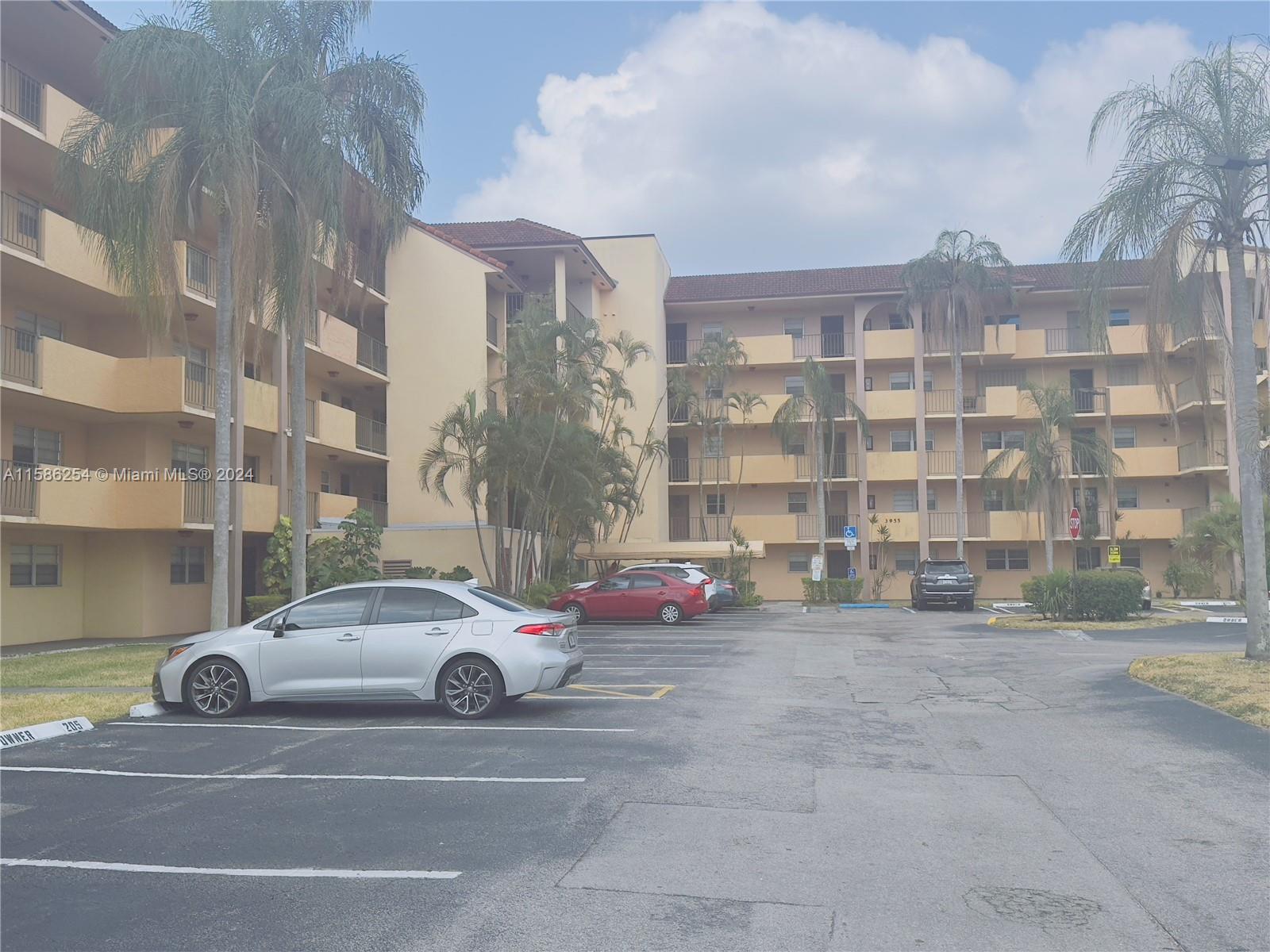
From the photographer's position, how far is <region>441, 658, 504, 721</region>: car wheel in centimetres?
1220

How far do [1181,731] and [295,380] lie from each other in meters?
15.5

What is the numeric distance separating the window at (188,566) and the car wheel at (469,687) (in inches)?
655

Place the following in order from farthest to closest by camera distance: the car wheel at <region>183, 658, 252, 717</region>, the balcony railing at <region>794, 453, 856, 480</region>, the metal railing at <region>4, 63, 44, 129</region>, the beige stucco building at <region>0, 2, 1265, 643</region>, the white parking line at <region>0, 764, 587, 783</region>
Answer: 1. the balcony railing at <region>794, 453, 856, 480</region>
2. the beige stucco building at <region>0, 2, 1265, 643</region>
3. the metal railing at <region>4, 63, 44, 129</region>
4. the car wheel at <region>183, 658, 252, 717</region>
5. the white parking line at <region>0, 764, 587, 783</region>

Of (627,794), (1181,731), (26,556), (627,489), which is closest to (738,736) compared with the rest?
(627,794)

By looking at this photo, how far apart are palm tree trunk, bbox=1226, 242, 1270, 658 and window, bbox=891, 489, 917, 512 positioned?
31.8m

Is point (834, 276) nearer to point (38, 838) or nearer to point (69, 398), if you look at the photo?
point (69, 398)

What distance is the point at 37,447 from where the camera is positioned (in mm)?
23078

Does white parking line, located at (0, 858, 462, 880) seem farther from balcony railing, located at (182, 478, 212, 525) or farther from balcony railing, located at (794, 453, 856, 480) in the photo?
balcony railing, located at (794, 453, 856, 480)

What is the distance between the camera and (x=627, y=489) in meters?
37.8

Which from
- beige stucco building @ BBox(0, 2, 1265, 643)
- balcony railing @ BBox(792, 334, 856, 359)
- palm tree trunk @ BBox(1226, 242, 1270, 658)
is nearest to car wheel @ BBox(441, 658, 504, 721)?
beige stucco building @ BBox(0, 2, 1265, 643)

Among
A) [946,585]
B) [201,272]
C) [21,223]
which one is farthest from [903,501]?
[21,223]

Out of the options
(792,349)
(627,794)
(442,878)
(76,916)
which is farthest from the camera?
(792,349)

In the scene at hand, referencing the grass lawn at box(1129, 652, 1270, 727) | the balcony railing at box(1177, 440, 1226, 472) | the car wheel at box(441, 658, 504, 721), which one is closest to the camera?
the car wheel at box(441, 658, 504, 721)

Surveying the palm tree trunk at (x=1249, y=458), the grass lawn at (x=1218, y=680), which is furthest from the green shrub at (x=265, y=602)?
the palm tree trunk at (x=1249, y=458)
